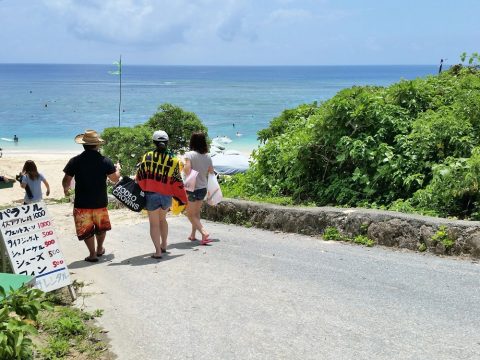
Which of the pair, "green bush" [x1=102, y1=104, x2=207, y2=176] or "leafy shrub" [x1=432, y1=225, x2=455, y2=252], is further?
"green bush" [x1=102, y1=104, x2=207, y2=176]

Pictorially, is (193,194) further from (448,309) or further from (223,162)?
(223,162)

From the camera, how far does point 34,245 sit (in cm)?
534

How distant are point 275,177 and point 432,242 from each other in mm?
3685

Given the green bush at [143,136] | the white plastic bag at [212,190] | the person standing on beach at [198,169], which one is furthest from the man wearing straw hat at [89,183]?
the green bush at [143,136]

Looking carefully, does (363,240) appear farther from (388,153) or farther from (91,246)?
(91,246)

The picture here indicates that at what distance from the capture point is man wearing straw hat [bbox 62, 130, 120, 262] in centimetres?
691

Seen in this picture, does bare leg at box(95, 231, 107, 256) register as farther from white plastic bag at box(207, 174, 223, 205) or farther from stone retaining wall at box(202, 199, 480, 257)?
stone retaining wall at box(202, 199, 480, 257)

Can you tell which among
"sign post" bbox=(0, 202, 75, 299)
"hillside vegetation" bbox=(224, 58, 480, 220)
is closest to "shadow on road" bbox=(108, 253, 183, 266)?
"sign post" bbox=(0, 202, 75, 299)

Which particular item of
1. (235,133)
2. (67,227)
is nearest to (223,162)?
(67,227)

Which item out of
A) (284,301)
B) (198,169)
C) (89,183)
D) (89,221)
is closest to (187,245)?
(198,169)

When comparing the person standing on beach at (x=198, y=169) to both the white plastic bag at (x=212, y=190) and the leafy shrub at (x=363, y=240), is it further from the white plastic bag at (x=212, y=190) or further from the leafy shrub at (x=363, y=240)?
the leafy shrub at (x=363, y=240)

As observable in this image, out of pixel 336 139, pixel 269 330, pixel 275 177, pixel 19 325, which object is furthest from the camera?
pixel 275 177

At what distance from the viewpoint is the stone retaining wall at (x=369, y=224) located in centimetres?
669

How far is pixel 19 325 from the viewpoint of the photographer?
338cm
